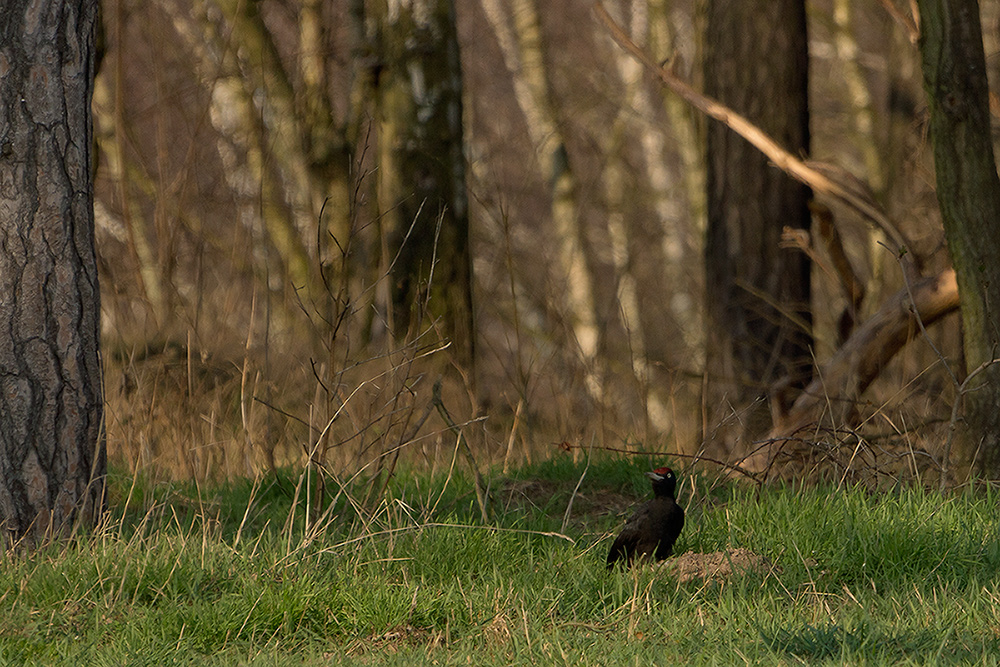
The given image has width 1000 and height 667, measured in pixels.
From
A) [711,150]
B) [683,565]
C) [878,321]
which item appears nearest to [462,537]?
[683,565]

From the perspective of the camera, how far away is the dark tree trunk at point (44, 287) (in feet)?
15.3

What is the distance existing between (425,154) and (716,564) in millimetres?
5072

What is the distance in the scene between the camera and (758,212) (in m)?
8.52

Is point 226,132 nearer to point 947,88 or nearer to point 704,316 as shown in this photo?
point 704,316

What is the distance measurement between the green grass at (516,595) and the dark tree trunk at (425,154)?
12.0 ft

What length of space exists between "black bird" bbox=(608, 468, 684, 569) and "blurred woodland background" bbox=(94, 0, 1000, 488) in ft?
2.62

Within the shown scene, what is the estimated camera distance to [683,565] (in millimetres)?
4598

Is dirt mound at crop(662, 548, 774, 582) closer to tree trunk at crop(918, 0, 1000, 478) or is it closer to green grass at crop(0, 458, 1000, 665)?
green grass at crop(0, 458, 1000, 665)

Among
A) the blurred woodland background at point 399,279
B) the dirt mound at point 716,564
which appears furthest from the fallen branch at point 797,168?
the dirt mound at point 716,564

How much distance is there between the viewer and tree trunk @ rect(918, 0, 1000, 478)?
579 centimetres

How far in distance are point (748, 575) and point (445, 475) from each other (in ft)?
6.92

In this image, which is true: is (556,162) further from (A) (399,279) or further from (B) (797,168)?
Answer: (B) (797,168)

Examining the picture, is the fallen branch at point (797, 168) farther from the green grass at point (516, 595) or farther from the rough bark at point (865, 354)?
the green grass at point (516, 595)

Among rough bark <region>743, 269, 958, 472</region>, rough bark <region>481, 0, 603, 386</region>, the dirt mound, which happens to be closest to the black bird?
the dirt mound
